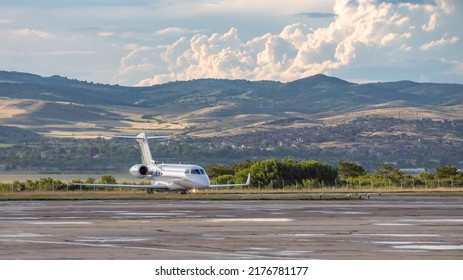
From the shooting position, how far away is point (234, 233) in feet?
141

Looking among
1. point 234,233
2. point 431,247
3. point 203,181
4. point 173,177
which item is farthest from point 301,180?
point 431,247

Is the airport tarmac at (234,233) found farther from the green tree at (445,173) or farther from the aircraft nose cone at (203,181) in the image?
the green tree at (445,173)

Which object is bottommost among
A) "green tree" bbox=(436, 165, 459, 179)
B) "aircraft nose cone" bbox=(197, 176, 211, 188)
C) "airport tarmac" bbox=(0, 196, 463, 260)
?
"green tree" bbox=(436, 165, 459, 179)

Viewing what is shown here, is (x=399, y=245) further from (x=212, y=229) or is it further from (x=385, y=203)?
(x=385, y=203)

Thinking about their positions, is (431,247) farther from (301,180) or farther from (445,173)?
(445,173)

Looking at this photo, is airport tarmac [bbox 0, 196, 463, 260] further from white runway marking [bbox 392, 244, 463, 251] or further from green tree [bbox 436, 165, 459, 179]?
green tree [bbox 436, 165, 459, 179]

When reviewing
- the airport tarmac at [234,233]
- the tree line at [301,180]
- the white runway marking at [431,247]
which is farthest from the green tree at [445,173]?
the white runway marking at [431,247]

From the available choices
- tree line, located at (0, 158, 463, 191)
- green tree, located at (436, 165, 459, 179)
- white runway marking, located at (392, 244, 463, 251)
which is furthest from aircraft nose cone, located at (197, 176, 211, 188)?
white runway marking, located at (392, 244, 463, 251)

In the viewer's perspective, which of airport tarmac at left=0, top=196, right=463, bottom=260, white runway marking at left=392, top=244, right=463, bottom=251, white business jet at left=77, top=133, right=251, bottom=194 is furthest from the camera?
white business jet at left=77, top=133, right=251, bottom=194

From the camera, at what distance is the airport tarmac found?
35.0 meters

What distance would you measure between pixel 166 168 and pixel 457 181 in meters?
A: 28.8

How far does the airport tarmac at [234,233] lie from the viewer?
1379 inches

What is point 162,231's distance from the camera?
44125 millimetres

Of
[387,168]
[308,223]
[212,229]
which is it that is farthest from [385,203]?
[387,168]
